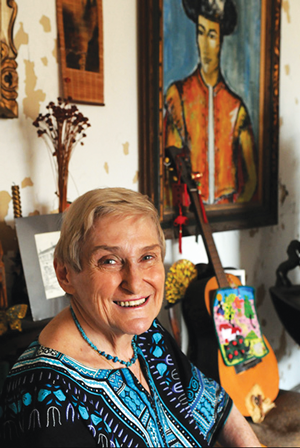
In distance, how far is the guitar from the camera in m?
2.03

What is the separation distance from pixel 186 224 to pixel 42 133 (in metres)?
0.94

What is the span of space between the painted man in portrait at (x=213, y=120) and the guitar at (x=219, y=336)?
0.84ft

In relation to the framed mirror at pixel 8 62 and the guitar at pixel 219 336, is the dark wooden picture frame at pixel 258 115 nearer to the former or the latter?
the guitar at pixel 219 336

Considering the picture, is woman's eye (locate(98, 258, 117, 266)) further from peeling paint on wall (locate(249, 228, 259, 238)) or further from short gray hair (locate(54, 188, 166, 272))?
peeling paint on wall (locate(249, 228, 259, 238))

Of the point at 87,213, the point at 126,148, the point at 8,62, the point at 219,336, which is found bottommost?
the point at 219,336

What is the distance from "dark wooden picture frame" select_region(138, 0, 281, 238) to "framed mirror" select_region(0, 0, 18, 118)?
694 millimetres

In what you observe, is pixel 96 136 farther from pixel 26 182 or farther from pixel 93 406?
pixel 93 406

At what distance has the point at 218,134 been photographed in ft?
8.55

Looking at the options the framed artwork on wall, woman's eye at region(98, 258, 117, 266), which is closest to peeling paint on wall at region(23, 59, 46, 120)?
the framed artwork on wall

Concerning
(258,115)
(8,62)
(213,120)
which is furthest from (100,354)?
(258,115)

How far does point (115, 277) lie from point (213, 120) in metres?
1.62

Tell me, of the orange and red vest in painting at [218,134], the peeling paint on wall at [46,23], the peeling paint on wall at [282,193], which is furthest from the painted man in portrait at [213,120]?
the peeling paint on wall at [46,23]

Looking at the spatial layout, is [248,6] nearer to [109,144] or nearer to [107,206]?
[109,144]

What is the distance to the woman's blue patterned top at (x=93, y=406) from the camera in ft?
3.33
